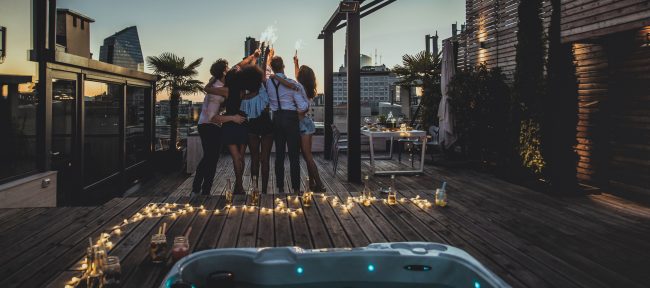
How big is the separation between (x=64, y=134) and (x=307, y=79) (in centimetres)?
308

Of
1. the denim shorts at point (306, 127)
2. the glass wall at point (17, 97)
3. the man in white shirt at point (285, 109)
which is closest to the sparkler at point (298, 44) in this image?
the man in white shirt at point (285, 109)

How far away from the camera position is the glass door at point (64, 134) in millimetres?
5082

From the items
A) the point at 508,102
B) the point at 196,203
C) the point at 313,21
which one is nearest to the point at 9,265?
the point at 196,203

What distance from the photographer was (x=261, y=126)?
498cm

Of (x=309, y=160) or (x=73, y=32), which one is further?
(x=73, y=32)

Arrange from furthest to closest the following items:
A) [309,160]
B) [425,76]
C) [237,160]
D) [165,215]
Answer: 1. [425,76]
2. [309,160]
3. [237,160]
4. [165,215]

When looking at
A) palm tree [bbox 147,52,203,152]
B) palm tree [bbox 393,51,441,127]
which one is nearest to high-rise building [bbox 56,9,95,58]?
palm tree [bbox 147,52,203,152]

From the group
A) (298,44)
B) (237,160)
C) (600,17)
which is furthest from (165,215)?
(600,17)

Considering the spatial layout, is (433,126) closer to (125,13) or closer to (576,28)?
(576,28)

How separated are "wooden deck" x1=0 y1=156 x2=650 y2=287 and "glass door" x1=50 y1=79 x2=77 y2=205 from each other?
1.54 metres

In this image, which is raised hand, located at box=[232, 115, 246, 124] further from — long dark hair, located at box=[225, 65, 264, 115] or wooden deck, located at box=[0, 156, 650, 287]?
wooden deck, located at box=[0, 156, 650, 287]

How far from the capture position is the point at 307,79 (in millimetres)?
5320

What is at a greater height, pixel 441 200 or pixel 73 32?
pixel 73 32

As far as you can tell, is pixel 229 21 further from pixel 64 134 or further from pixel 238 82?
pixel 238 82
